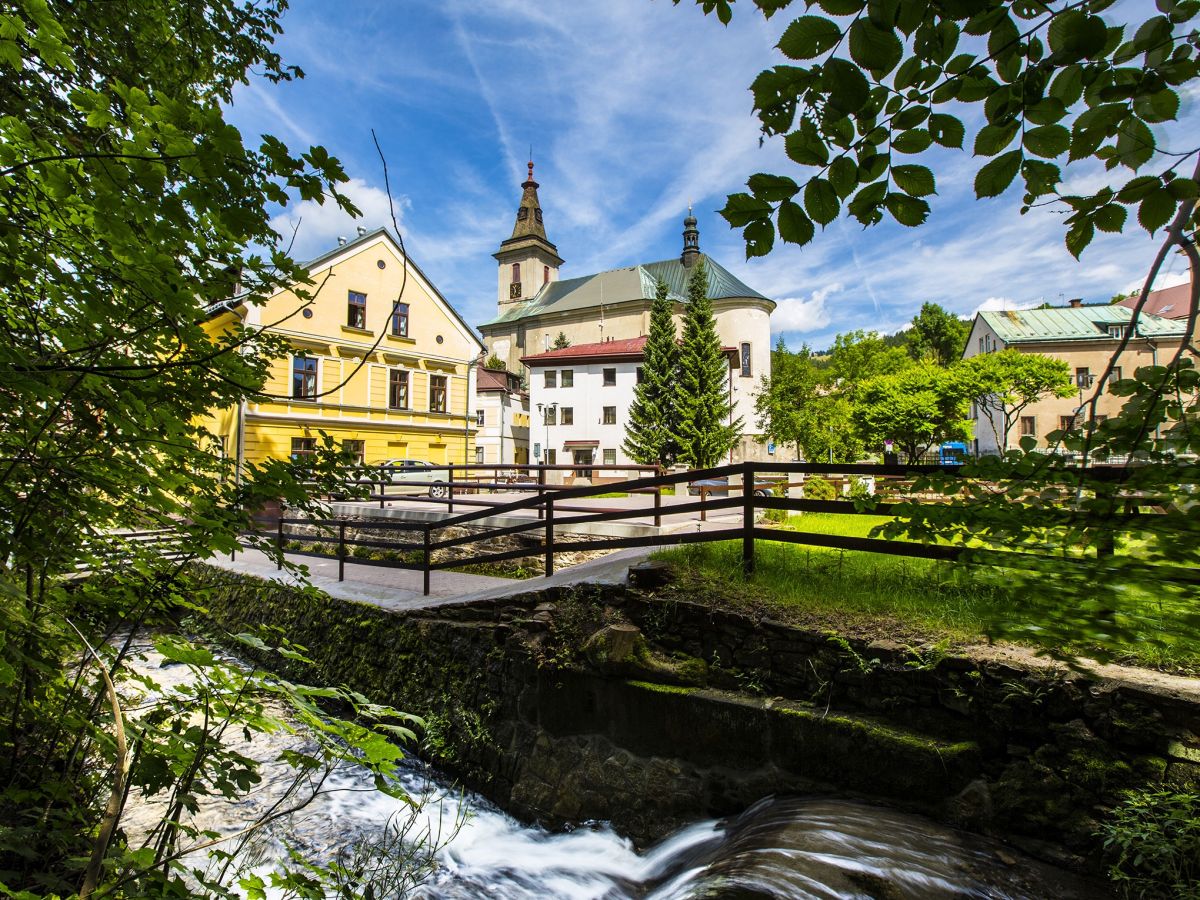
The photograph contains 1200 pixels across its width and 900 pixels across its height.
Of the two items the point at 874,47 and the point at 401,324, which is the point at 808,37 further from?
the point at 401,324

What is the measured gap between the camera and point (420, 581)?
8359mm

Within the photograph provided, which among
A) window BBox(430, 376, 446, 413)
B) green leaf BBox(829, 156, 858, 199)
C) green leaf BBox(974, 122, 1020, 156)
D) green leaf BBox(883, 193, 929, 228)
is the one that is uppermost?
window BBox(430, 376, 446, 413)

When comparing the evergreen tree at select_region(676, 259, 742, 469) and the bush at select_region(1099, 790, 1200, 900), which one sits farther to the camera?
the evergreen tree at select_region(676, 259, 742, 469)

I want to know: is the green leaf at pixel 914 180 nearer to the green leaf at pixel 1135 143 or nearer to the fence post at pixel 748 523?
the green leaf at pixel 1135 143

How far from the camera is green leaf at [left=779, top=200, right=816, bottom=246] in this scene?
1.39m

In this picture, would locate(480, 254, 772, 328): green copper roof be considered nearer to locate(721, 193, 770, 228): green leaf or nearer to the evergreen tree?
the evergreen tree

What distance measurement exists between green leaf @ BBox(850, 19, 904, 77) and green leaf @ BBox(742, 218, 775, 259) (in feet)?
1.28

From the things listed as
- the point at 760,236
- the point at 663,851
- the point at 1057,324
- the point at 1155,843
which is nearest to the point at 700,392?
the point at 1057,324

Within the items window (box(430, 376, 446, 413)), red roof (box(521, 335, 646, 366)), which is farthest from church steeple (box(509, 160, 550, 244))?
window (box(430, 376, 446, 413))

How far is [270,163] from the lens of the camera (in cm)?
182

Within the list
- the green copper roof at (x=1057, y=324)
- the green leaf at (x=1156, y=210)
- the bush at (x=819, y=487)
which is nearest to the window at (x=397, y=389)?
the bush at (x=819, y=487)

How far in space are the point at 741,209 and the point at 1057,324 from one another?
167ft

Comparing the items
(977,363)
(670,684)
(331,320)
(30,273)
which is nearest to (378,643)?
(670,684)

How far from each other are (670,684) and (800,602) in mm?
1288
